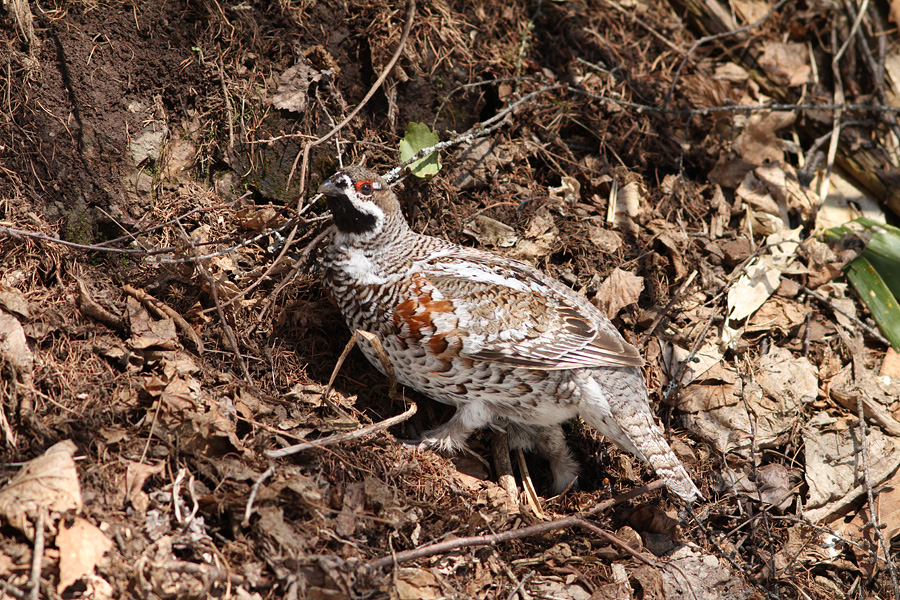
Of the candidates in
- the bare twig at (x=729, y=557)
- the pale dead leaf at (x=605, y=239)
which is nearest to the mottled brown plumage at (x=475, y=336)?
the bare twig at (x=729, y=557)

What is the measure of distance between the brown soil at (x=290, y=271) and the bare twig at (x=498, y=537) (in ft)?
0.33

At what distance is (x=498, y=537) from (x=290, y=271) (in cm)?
236

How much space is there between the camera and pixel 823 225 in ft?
20.1

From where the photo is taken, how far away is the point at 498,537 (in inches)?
161

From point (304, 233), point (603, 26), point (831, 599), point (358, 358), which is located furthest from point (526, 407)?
point (603, 26)

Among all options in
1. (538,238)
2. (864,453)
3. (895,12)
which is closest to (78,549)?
(538,238)

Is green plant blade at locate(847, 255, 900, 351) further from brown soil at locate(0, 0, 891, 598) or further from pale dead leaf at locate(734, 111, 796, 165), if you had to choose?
pale dead leaf at locate(734, 111, 796, 165)

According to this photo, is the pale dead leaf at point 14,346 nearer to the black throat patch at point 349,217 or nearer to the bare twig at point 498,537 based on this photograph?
the black throat patch at point 349,217

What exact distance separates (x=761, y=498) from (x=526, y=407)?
6.22ft

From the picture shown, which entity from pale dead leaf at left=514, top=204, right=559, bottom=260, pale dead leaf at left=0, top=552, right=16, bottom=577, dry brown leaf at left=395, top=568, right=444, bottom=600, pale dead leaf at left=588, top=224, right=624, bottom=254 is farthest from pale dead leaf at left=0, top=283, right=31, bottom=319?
pale dead leaf at left=588, top=224, right=624, bottom=254

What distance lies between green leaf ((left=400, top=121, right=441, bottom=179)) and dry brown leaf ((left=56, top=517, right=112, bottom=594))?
326cm

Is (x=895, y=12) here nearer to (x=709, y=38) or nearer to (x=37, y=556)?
(x=709, y=38)

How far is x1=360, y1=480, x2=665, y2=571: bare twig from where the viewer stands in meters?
3.72

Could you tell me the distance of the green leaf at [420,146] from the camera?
519 cm
